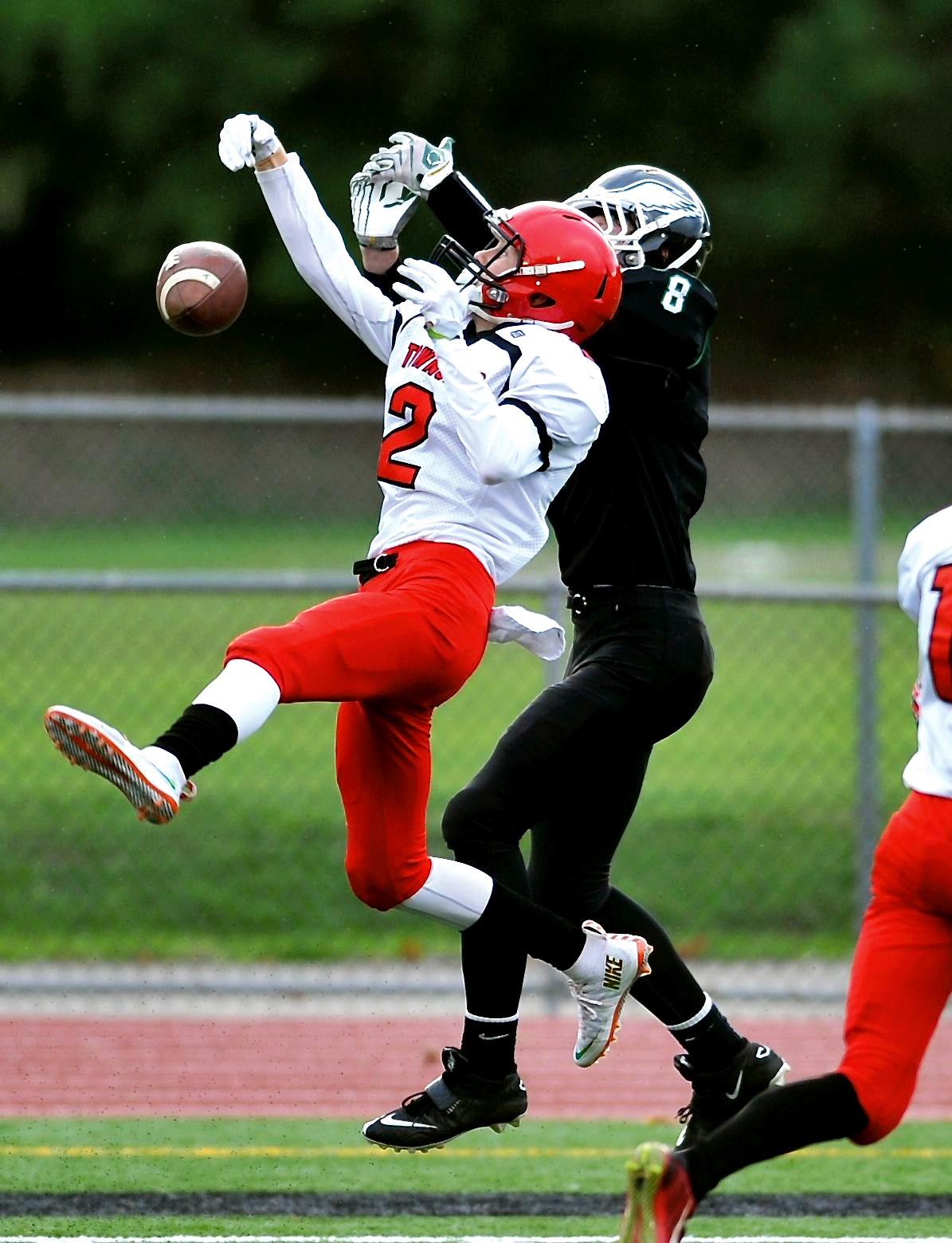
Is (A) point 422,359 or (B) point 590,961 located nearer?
(A) point 422,359

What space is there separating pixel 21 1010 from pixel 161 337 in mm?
17365

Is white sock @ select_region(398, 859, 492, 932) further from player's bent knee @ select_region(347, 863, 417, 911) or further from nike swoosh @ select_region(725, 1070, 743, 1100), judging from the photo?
nike swoosh @ select_region(725, 1070, 743, 1100)

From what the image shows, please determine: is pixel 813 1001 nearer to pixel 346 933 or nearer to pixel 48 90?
pixel 346 933

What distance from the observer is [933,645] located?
3961mm

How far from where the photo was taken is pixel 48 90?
27.6 meters

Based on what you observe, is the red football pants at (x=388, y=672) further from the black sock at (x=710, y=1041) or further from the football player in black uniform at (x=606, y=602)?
the black sock at (x=710, y=1041)

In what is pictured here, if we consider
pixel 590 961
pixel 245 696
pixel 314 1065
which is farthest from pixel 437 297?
pixel 314 1065

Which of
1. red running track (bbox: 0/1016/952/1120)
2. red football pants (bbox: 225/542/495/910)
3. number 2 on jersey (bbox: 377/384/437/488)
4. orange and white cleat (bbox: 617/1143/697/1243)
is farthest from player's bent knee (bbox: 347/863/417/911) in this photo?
red running track (bbox: 0/1016/952/1120)

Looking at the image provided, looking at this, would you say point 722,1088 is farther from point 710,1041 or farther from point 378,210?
point 378,210

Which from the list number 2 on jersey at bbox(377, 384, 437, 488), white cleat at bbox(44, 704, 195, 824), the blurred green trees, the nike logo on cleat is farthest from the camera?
the blurred green trees

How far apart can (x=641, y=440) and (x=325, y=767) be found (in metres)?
4.65

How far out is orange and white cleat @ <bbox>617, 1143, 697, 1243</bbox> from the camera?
3963mm

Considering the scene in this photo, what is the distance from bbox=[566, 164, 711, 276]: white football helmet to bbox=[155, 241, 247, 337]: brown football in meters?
0.92

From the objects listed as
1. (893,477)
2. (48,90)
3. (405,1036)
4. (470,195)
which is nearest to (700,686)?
(470,195)
